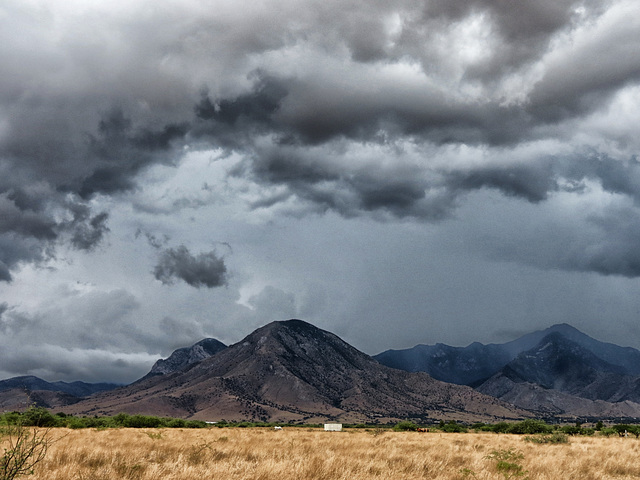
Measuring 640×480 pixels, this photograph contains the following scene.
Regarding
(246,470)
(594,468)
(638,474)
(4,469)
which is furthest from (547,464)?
(4,469)

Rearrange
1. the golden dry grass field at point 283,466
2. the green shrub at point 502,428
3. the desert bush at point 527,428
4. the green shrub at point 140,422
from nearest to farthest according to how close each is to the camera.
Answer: the golden dry grass field at point 283,466
the green shrub at point 140,422
the desert bush at point 527,428
the green shrub at point 502,428

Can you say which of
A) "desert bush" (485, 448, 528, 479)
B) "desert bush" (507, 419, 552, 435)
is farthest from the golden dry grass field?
"desert bush" (507, 419, 552, 435)

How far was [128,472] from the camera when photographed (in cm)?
1168

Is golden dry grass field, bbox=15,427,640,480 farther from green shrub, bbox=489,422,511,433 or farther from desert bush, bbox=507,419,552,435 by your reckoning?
green shrub, bbox=489,422,511,433

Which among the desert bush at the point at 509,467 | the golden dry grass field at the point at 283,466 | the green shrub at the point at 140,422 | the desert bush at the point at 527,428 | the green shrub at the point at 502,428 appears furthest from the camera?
the green shrub at the point at 502,428

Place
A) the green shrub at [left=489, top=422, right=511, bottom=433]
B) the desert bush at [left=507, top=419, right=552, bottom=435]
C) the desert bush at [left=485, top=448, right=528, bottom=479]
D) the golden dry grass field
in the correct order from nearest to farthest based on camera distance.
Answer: the golden dry grass field, the desert bush at [left=485, top=448, right=528, bottom=479], the desert bush at [left=507, top=419, right=552, bottom=435], the green shrub at [left=489, top=422, right=511, bottom=433]

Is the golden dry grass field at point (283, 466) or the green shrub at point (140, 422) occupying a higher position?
the golden dry grass field at point (283, 466)

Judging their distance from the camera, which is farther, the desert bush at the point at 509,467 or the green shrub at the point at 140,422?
the green shrub at the point at 140,422

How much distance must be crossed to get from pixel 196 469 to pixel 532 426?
2535 inches

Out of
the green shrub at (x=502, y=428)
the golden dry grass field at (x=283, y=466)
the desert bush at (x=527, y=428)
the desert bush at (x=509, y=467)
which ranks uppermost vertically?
the golden dry grass field at (x=283, y=466)

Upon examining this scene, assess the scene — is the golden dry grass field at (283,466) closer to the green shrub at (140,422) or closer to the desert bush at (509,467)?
the desert bush at (509,467)

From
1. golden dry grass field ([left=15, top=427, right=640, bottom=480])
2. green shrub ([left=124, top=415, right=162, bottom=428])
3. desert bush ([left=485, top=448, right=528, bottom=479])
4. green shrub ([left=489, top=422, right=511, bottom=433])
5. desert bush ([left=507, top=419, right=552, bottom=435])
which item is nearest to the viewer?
golden dry grass field ([left=15, top=427, right=640, bottom=480])

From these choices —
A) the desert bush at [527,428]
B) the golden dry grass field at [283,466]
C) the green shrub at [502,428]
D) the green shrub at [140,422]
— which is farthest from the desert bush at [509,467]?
the green shrub at [502,428]

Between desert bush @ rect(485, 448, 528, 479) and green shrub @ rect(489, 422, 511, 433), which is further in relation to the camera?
green shrub @ rect(489, 422, 511, 433)
